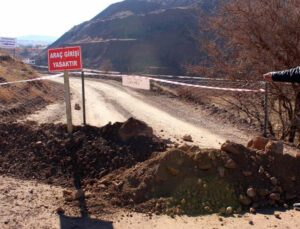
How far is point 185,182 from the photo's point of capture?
6.91 meters

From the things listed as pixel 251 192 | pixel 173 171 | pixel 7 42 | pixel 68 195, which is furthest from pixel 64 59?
pixel 7 42

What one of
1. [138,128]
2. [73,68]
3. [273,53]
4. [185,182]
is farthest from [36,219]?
[273,53]

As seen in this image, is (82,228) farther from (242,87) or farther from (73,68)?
(242,87)

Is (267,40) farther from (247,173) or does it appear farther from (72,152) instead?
(72,152)

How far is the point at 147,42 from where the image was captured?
2621 inches

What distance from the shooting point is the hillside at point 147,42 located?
6084 cm

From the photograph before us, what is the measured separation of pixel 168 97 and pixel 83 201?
16.7 m

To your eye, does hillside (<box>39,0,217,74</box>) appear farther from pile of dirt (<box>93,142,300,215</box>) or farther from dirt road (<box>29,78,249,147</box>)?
pile of dirt (<box>93,142,300,215</box>)

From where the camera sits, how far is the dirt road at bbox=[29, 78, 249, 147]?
474 inches

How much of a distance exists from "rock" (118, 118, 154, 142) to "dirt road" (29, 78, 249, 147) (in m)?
1.89

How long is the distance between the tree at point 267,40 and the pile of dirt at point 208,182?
437 cm

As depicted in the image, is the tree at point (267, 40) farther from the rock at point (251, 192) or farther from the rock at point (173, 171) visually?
the rock at point (173, 171)

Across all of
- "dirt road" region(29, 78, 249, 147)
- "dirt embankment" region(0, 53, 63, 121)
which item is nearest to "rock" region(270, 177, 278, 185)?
"dirt road" region(29, 78, 249, 147)

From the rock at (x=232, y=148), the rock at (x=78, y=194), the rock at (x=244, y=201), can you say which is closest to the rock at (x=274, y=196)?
the rock at (x=244, y=201)
